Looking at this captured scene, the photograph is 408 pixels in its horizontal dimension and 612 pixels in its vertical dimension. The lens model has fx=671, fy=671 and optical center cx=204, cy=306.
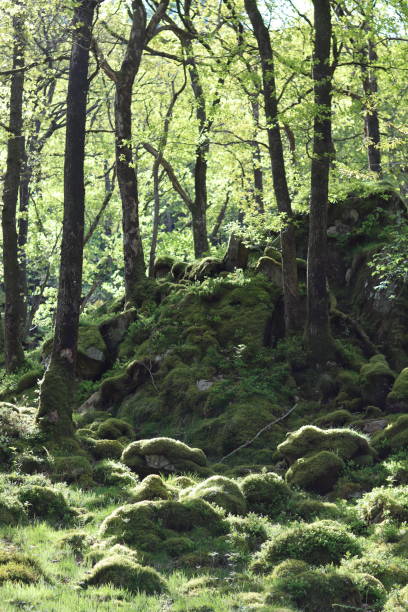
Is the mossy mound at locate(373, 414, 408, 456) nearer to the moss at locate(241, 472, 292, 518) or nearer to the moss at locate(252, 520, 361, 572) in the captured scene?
the moss at locate(241, 472, 292, 518)

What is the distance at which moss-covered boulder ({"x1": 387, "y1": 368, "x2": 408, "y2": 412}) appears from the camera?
14195 mm

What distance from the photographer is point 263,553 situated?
8484mm

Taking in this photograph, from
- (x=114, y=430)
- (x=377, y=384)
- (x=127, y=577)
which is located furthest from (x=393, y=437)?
(x=127, y=577)

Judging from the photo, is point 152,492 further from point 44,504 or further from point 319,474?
point 319,474

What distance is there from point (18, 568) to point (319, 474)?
19.5 feet

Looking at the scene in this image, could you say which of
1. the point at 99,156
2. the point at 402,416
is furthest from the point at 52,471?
the point at 99,156

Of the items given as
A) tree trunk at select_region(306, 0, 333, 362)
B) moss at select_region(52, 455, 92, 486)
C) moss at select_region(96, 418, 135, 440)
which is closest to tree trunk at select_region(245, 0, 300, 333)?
tree trunk at select_region(306, 0, 333, 362)

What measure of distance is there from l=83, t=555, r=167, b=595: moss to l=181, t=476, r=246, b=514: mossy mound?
257 centimetres

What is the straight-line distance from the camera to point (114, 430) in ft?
50.1

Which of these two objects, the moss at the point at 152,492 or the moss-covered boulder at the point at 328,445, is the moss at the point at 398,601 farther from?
the moss-covered boulder at the point at 328,445

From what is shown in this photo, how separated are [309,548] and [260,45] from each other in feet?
43.3

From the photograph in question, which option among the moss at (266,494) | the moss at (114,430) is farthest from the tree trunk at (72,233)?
the moss at (266,494)

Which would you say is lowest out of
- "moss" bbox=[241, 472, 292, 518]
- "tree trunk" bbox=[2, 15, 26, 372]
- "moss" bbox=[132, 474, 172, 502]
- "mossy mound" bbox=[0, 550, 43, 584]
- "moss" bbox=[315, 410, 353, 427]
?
"moss" bbox=[241, 472, 292, 518]

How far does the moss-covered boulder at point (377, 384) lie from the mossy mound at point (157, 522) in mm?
6458
